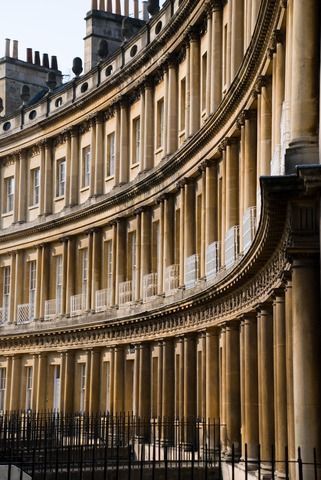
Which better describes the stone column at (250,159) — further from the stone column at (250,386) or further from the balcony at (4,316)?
the balcony at (4,316)

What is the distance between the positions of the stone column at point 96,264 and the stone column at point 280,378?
66.7 feet

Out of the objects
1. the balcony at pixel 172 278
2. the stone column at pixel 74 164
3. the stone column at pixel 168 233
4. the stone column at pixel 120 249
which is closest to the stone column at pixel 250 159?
the balcony at pixel 172 278

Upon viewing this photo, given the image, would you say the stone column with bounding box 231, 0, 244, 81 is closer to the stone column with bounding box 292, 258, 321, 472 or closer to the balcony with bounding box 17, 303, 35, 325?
the stone column with bounding box 292, 258, 321, 472

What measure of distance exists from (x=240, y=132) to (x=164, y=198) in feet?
27.3

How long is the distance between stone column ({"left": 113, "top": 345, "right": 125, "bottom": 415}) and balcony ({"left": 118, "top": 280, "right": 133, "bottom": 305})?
158 centimetres

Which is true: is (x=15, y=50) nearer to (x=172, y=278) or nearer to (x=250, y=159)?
(x=172, y=278)

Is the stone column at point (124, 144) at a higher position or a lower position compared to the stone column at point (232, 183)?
higher

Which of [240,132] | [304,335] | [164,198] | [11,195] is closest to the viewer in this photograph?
[304,335]

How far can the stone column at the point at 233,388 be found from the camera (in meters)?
26.6

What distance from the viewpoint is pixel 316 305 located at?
17.6 metres

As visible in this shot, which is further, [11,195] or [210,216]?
[11,195]

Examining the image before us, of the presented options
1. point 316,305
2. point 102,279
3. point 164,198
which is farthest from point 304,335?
point 102,279

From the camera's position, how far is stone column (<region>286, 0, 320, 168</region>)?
17750 millimetres

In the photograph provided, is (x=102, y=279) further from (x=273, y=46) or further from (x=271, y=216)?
(x=271, y=216)
